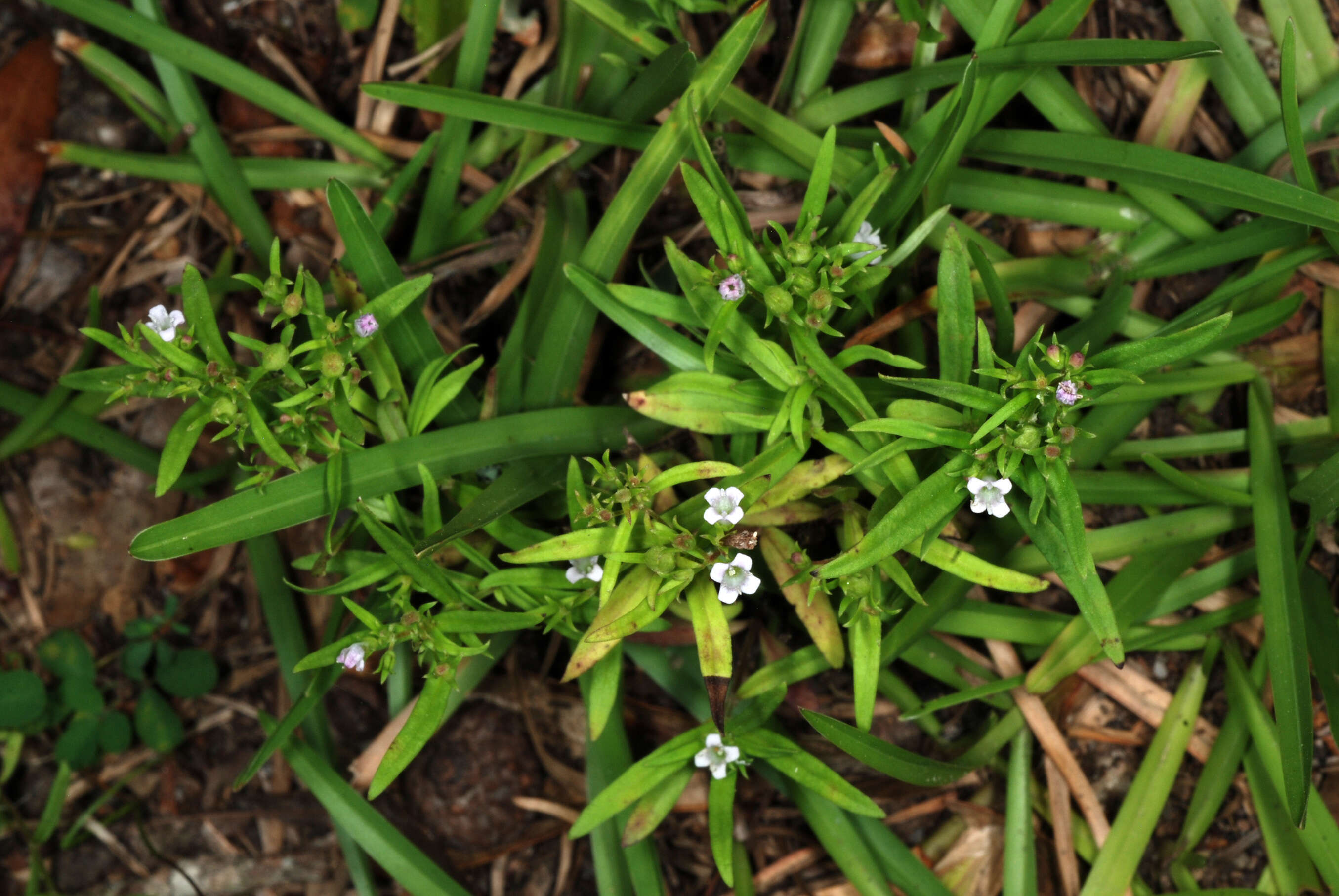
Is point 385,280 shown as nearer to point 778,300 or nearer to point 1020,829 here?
point 778,300

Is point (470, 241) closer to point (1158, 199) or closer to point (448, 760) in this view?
point (448, 760)

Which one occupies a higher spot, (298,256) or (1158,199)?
(1158,199)

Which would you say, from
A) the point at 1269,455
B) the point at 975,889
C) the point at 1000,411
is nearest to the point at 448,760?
the point at 975,889

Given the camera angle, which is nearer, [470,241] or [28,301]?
[470,241]

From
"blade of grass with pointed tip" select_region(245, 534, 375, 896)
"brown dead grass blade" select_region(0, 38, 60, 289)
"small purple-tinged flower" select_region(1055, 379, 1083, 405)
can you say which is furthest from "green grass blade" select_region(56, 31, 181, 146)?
"small purple-tinged flower" select_region(1055, 379, 1083, 405)

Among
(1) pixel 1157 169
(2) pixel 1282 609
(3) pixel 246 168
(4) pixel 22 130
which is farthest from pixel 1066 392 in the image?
(4) pixel 22 130

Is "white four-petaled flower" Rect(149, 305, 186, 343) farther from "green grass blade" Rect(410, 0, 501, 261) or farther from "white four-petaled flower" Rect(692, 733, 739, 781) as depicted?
"white four-petaled flower" Rect(692, 733, 739, 781)
